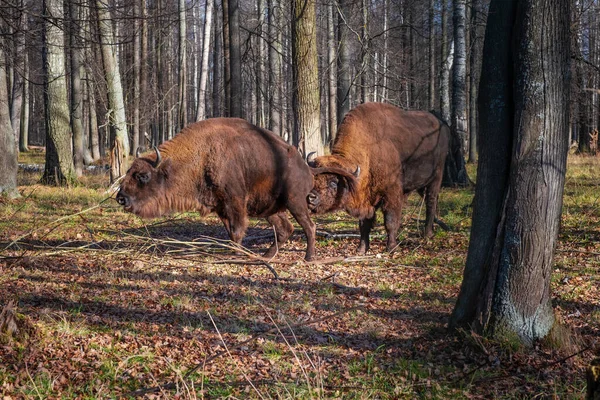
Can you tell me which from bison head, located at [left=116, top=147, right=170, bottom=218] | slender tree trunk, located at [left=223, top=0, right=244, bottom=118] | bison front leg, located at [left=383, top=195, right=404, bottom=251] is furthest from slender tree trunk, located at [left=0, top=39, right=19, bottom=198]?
bison front leg, located at [left=383, top=195, right=404, bottom=251]

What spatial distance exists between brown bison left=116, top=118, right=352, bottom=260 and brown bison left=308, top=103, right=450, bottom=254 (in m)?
0.51

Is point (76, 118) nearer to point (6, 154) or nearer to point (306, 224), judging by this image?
point (6, 154)

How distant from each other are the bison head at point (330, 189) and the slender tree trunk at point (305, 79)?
9.40 ft

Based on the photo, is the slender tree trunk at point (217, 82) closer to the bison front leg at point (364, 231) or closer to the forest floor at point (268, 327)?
the bison front leg at point (364, 231)

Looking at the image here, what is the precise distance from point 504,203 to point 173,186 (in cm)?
509

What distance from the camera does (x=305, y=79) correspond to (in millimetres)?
12172

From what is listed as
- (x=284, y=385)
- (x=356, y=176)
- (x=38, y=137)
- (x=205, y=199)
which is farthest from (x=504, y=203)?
(x=38, y=137)

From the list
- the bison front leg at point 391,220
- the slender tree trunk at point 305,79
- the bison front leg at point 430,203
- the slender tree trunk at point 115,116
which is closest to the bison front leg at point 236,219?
the bison front leg at point 391,220

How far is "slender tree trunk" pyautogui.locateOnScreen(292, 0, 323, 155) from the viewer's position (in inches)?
477

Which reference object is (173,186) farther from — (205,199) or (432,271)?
(432,271)

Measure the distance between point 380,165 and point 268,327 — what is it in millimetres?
4342

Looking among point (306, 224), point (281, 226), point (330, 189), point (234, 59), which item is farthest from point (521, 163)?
point (234, 59)

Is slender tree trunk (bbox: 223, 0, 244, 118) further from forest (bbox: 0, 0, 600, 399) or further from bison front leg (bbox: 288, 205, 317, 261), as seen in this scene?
bison front leg (bbox: 288, 205, 317, 261)

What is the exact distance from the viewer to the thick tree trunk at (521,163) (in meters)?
5.05
